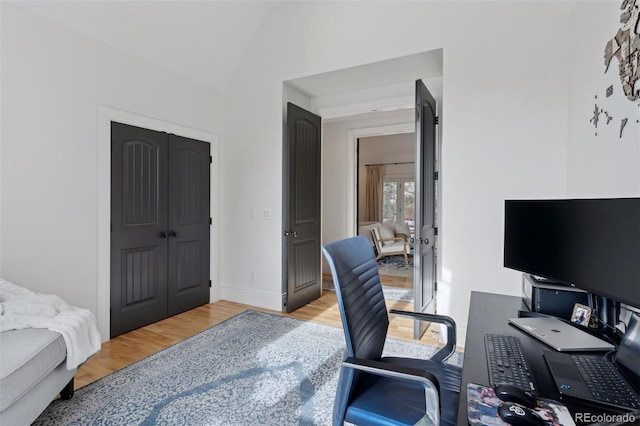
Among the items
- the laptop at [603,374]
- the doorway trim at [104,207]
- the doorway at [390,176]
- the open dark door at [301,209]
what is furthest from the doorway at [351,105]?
the doorway at [390,176]

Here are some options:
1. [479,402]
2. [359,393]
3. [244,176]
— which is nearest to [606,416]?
[479,402]

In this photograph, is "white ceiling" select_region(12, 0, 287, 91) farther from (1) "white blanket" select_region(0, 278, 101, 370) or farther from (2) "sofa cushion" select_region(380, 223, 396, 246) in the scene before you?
(2) "sofa cushion" select_region(380, 223, 396, 246)

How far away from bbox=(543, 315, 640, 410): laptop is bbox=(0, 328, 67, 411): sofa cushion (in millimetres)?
2098

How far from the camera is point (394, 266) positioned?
6.33 m

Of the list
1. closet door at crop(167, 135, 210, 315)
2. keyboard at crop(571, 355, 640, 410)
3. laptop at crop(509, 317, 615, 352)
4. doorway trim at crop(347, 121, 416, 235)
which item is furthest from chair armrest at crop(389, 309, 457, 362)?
doorway trim at crop(347, 121, 416, 235)

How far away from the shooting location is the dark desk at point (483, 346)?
873mm

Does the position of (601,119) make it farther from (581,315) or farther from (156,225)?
(156,225)

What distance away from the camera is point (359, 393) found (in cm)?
126

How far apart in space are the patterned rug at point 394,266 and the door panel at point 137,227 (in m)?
3.71

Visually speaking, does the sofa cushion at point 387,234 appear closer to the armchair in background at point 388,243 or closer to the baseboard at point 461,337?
the armchair in background at point 388,243

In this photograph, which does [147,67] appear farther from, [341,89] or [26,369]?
[26,369]

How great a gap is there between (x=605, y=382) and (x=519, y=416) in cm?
38

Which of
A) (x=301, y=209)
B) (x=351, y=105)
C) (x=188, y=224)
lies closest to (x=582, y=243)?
(x=301, y=209)

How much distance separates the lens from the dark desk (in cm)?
87
